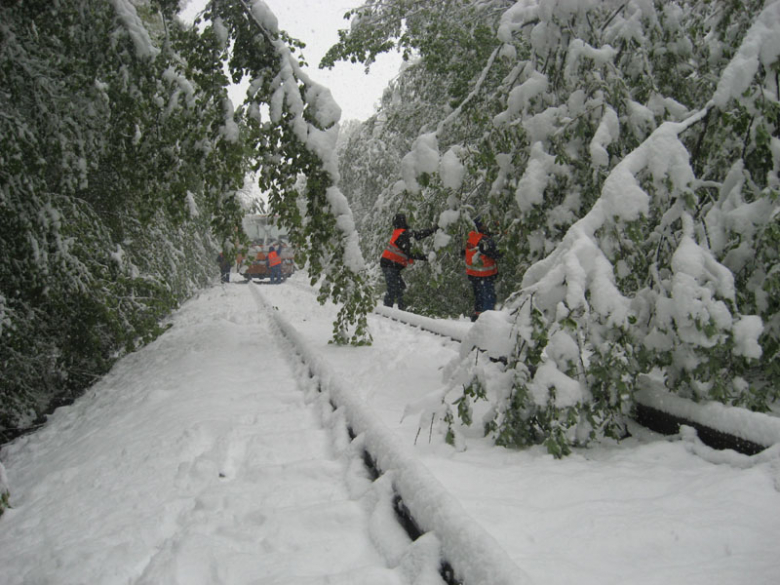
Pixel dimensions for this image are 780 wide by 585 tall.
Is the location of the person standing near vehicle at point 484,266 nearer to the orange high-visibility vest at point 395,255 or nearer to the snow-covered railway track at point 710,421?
the orange high-visibility vest at point 395,255

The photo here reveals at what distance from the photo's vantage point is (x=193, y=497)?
2.53m

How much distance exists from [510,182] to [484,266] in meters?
3.78

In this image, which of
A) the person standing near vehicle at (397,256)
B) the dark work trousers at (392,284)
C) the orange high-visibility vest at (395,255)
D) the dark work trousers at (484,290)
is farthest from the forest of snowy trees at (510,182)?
the dark work trousers at (392,284)

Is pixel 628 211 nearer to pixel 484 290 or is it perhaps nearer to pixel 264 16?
pixel 264 16

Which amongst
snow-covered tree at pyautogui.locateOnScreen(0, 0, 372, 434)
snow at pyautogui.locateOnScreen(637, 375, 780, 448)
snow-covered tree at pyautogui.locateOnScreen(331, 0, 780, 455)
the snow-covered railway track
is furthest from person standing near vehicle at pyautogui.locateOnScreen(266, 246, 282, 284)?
snow at pyautogui.locateOnScreen(637, 375, 780, 448)

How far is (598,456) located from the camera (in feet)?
9.44

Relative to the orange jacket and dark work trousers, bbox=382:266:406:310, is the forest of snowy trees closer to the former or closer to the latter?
dark work trousers, bbox=382:266:406:310

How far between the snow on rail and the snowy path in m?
0.22

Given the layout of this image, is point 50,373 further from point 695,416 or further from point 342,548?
point 695,416

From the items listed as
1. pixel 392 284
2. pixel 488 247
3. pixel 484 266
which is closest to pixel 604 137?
pixel 488 247

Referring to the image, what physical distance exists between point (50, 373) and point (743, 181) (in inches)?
283

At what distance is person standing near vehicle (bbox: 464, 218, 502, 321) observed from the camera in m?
7.70

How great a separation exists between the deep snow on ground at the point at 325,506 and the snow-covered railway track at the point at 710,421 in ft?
0.33

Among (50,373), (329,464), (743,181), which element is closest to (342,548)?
(329,464)
